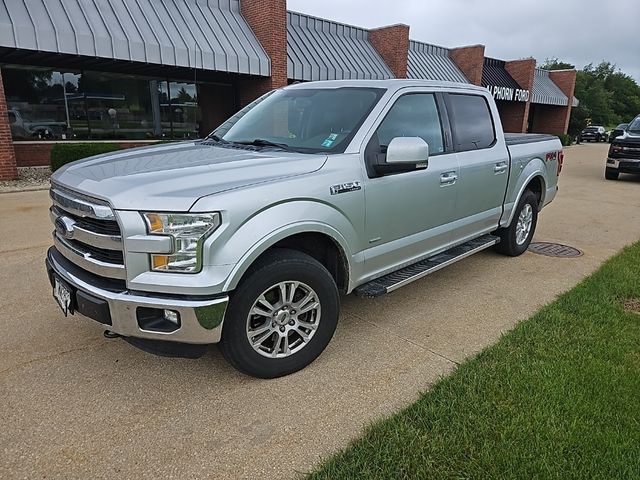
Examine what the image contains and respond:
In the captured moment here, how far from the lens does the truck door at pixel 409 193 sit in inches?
133

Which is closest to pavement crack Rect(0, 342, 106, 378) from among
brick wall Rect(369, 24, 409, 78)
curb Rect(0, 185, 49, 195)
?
curb Rect(0, 185, 49, 195)

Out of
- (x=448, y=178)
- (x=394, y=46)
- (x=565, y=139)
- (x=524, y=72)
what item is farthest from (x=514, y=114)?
(x=448, y=178)

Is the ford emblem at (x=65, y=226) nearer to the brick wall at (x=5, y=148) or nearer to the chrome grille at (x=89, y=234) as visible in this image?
the chrome grille at (x=89, y=234)

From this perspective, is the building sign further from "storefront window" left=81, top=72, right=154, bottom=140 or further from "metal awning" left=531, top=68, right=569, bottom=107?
"storefront window" left=81, top=72, right=154, bottom=140

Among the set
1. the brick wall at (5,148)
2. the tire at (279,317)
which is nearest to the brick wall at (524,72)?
the brick wall at (5,148)

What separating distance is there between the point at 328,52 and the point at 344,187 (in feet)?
54.8

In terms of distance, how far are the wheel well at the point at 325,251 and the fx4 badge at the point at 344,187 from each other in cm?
31

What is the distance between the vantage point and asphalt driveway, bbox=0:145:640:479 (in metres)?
2.35

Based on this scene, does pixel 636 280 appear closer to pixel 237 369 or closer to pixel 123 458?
pixel 237 369

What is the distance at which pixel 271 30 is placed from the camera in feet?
49.5

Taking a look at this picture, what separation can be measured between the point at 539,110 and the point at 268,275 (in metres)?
38.8

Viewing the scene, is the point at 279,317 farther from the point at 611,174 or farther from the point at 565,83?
the point at 565,83

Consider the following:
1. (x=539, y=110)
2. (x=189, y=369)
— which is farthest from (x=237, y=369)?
(x=539, y=110)

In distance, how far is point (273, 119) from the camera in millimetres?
3977
